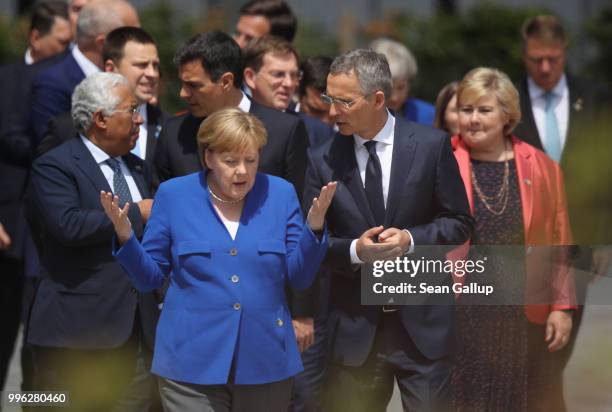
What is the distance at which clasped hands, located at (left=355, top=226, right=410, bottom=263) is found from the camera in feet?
11.9

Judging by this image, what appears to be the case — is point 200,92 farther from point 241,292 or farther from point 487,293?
point 487,293

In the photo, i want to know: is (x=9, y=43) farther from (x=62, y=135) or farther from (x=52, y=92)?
(x=62, y=135)

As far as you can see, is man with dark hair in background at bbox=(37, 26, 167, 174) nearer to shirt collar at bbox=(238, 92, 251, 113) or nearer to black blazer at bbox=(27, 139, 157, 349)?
shirt collar at bbox=(238, 92, 251, 113)

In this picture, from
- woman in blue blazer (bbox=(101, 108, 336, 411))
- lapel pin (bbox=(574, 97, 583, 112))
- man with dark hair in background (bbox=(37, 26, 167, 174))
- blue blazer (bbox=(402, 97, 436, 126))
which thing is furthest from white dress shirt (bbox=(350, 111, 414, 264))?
blue blazer (bbox=(402, 97, 436, 126))

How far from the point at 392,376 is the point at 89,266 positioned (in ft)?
4.41

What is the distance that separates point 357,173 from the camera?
157 inches

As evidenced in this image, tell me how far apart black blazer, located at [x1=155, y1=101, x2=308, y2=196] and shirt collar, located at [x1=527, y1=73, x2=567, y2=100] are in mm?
1756

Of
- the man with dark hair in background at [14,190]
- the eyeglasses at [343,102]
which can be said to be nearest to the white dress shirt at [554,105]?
the eyeglasses at [343,102]

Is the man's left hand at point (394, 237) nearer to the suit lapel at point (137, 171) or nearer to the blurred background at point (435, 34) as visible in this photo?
the suit lapel at point (137, 171)

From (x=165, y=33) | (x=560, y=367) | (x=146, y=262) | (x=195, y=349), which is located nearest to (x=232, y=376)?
(x=195, y=349)

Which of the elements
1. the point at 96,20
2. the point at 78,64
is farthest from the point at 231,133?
the point at 96,20

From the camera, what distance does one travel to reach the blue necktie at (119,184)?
14.1 feet

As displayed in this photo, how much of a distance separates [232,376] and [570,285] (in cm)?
159

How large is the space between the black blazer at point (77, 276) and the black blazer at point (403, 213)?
839 mm
